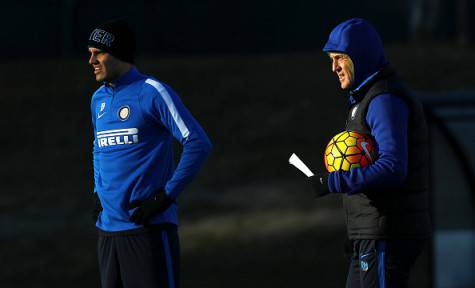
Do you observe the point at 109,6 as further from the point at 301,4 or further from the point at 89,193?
the point at 89,193

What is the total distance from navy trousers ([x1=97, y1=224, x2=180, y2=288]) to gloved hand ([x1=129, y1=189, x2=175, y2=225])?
7 cm

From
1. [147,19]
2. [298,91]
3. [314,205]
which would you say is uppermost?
[147,19]

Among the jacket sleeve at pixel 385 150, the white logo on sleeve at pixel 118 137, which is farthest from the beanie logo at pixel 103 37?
the jacket sleeve at pixel 385 150

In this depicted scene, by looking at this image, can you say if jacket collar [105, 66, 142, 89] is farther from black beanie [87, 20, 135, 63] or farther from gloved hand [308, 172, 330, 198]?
gloved hand [308, 172, 330, 198]

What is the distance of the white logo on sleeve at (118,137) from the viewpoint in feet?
17.6

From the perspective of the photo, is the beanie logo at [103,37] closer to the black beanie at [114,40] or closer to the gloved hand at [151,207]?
the black beanie at [114,40]

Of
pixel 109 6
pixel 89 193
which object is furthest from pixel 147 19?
pixel 89 193

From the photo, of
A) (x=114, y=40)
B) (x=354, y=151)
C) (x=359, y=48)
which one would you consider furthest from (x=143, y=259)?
(x=359, y=48)

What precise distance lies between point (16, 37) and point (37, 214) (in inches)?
308

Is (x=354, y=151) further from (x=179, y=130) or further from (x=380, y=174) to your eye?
(x=179, y=130)

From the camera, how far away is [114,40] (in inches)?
214

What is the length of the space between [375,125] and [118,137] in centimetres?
125

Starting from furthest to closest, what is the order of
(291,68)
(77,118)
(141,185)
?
(291,68) → (77,118) → (141,185)

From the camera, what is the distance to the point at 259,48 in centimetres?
2141
